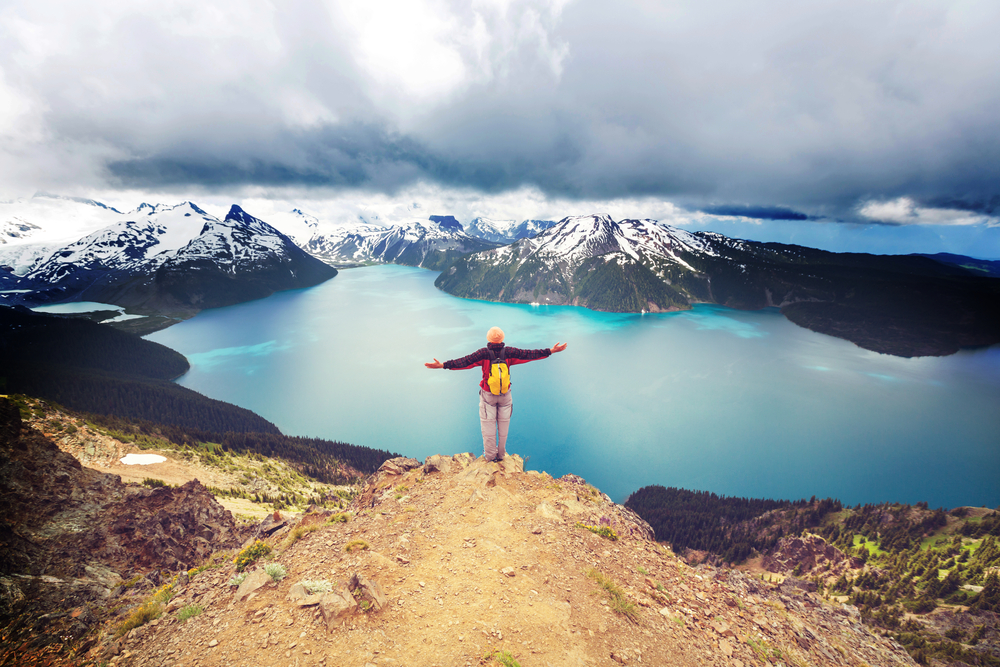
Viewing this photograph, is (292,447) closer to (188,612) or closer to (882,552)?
(188,612)

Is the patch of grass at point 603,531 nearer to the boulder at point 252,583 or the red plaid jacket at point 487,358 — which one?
the red plaid jacket at point 487,358

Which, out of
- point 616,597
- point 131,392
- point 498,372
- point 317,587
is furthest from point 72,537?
point 131,392

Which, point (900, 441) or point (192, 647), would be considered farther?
point (900, 441)

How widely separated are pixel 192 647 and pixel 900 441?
107836 mm

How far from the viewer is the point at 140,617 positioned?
6.89 metres

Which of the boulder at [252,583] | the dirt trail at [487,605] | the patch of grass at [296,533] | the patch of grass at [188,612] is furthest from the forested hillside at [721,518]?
the patch of grass at [188,612]

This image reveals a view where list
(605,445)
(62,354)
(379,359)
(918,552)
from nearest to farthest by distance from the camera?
1. (918,552)
2. (605,445)
3. (62,354)
4. (379,359)

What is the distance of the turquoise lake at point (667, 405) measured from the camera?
59062 mm

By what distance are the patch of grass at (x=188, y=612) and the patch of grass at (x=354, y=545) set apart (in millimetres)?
2736

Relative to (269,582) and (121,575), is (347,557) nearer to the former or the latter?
(269,582)

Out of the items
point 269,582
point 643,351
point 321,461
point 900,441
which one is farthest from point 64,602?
point 643,351

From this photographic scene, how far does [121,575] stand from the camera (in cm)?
1543

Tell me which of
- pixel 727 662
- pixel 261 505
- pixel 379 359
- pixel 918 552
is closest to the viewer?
pixel 727 662

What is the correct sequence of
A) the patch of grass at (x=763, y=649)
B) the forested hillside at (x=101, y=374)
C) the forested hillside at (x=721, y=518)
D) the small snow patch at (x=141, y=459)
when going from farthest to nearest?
the forested hillside at (x=101, y=374) < the forested hillside at (x=721, y=518) < the small snow patch at (x=141, y=459) < the patch of grass at (x=763, y=649)
